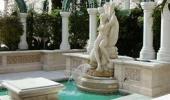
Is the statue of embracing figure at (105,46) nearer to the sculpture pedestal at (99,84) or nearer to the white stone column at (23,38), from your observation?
the sculpture pedestal at (99,84)

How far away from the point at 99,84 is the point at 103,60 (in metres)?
0.75

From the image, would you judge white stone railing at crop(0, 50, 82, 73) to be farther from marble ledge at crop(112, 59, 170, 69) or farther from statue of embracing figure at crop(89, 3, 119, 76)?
marble ledge at crop(112, 59, 170, 69)

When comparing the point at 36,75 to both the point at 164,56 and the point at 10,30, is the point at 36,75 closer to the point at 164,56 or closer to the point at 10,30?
the point at 10,30

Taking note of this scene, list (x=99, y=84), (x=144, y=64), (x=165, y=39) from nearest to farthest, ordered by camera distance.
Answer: (x=144, y=64)
(x=99, y=84)
(x=165, y=39)

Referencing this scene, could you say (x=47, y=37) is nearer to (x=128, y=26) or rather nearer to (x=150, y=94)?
(x=128, y=26)

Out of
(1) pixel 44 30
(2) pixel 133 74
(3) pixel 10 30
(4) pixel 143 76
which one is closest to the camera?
(4) pixel 143 76

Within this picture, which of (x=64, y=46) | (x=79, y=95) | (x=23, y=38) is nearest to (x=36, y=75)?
(x=64, y=46)

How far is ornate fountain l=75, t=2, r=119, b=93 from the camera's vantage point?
326 inches

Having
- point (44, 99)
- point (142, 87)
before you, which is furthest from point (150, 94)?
point (44, 99)

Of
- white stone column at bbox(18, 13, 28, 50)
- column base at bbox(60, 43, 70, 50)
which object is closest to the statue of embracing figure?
→ column base at bbox(60, 43, 70, 50)

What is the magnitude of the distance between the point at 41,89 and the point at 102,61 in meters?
3.22

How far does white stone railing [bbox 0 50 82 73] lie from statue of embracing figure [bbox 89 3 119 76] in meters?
3.79

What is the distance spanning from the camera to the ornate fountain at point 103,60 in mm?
8281

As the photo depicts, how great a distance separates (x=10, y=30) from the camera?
12664 millimetres
